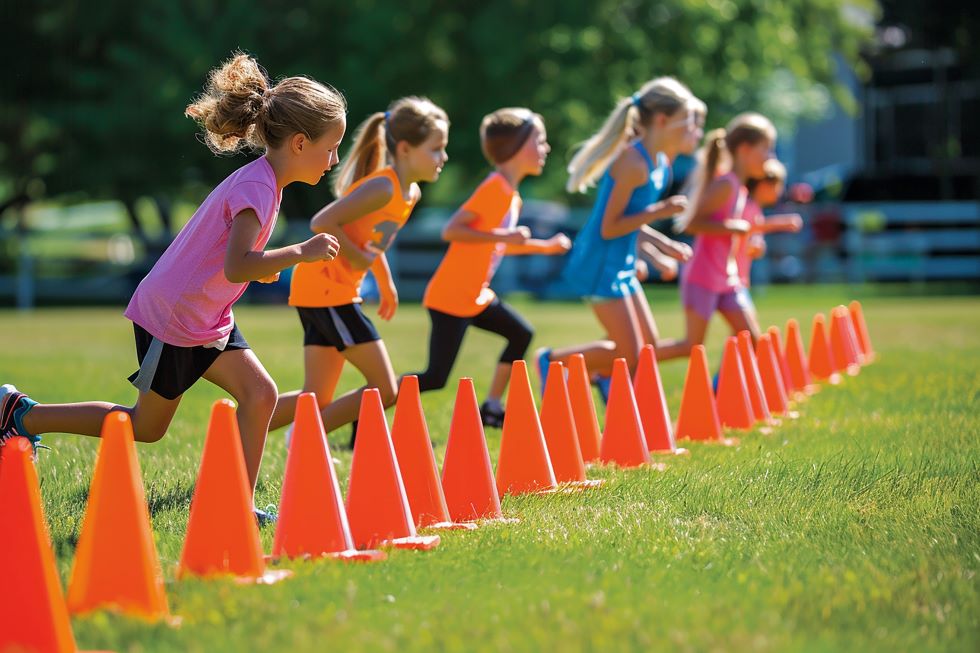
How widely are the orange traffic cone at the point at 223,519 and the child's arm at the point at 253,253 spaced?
81cm

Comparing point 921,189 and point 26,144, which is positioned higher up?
point 26,144

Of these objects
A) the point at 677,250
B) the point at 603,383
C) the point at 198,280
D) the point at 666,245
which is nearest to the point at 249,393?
the point at 198,280

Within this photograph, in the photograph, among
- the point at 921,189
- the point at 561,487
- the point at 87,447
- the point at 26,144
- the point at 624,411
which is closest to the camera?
the point at 561,487

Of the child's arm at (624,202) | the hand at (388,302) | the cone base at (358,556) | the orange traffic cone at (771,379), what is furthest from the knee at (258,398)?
the orange traffic cone at (771,379)

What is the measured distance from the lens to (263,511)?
220 inches

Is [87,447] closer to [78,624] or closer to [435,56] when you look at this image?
[78,624]

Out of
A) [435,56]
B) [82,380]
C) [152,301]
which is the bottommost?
[82,380]

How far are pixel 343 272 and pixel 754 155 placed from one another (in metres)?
4.20

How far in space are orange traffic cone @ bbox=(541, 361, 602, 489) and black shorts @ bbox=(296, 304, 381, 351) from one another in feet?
3.30

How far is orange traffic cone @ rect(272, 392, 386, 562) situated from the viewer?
15.2 ft

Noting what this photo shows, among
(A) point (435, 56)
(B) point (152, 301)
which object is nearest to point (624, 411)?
(B) point (152, 301)

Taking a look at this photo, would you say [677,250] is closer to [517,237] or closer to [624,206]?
[624,206]

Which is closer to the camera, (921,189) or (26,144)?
(26,144)

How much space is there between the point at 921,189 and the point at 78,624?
135 ft
